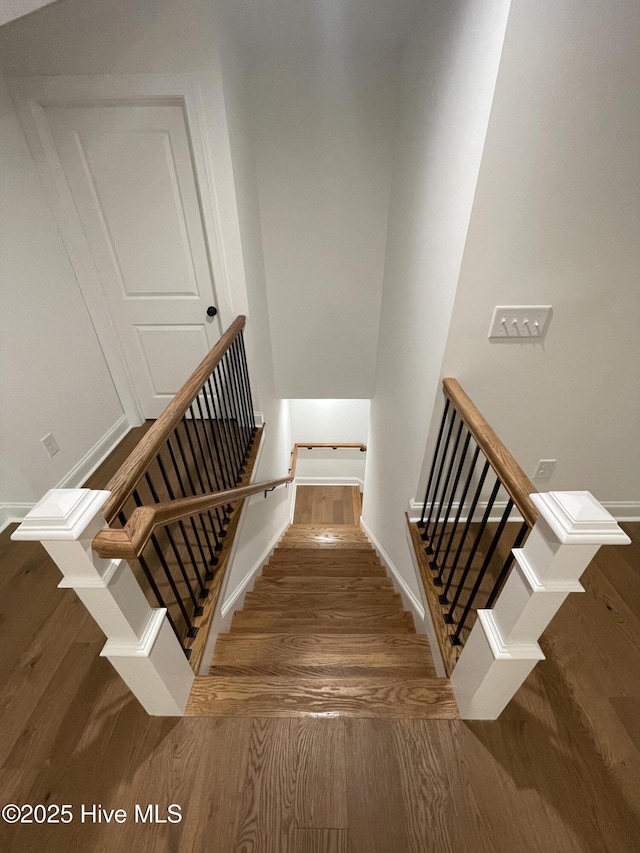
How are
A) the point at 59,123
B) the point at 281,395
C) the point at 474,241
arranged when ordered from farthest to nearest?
the point at 281,395 → the point at 59,123 → the point at 474,241

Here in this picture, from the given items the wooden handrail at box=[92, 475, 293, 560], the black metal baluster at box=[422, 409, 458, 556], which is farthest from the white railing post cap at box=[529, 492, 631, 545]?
the wooden handrail at box=[92, 475, 293, 560]

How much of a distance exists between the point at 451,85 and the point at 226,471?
2.01 m

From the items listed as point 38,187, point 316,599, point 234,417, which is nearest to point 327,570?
point 316,599

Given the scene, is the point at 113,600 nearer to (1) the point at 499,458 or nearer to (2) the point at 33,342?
(1) the point at 499,458

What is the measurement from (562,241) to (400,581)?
6.41 ft

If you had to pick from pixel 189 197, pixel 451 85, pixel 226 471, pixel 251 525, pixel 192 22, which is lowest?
pixel 251 525

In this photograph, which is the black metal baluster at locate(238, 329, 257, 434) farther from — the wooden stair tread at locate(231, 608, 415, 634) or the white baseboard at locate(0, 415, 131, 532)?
the wooden stair tread at locate(231, 608, 415, 634)

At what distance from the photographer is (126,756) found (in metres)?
1.10

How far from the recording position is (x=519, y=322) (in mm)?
1384

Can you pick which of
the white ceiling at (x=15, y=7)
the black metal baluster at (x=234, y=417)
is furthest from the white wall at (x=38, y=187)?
the white ceiling at (x=15, y=7)

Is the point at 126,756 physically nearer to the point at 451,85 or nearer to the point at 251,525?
the point at 251,525

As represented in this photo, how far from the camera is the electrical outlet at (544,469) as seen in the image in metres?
1.82

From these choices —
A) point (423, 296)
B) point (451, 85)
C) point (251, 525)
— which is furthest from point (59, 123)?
point (251, 525)

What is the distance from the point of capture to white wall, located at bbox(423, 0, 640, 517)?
98 cm
